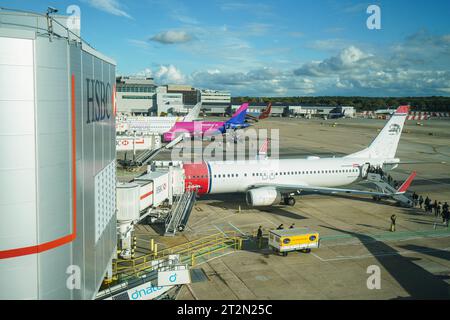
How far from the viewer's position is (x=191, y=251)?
28297 millimetres

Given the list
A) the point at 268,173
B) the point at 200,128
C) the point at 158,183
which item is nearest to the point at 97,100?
the point at 158,183

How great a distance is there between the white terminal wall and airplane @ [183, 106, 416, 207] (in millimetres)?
26289

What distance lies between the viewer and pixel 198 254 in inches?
1101

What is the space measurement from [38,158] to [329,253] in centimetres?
2245

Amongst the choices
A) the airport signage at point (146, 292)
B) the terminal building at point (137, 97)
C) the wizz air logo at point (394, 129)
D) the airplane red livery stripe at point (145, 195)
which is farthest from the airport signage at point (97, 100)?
the terminal building at point (137, 97)

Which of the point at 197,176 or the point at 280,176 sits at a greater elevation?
the point at 197,176

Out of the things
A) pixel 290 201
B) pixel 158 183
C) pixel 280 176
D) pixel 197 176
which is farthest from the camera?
pixel 280 176

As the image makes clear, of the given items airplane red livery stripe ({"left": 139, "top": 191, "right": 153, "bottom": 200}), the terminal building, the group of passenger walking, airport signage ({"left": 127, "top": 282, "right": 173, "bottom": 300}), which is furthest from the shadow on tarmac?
the terminal building

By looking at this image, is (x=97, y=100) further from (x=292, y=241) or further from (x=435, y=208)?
(x=435, y=208)

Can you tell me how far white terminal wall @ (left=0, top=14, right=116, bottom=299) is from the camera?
34.8 ft

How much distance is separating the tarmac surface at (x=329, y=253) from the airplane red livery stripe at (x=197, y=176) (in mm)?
2338
